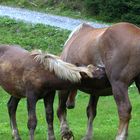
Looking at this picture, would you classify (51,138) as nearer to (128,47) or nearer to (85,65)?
(85,65)

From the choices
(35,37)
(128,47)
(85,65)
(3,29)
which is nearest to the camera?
(128,47)

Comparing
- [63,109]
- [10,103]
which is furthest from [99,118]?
[10,103]

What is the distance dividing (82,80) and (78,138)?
1.94 m

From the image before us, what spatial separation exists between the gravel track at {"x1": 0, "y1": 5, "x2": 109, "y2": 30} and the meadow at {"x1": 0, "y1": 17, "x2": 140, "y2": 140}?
940 mm

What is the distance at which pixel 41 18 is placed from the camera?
28.2 m

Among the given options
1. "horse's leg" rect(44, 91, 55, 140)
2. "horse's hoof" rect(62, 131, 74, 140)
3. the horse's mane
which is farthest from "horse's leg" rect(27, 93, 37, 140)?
"horse's hoof" rect(62, 131, 74, 140)

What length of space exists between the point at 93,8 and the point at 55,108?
51.6ft

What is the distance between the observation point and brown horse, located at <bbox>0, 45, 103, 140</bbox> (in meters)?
8.20

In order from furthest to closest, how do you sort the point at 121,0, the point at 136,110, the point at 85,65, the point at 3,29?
the point at 121,0 < the point at 3,29 < the point at 136,110 < the point at 85,65

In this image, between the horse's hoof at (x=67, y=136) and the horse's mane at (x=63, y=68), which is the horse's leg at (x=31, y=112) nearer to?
the horse's mane at (x=63, y=68)

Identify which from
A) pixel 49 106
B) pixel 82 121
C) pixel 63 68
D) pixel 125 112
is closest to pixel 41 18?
pixel 82 121

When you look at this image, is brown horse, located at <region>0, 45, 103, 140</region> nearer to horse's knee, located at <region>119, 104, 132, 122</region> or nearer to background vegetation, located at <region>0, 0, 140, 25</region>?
horse's knee, located at <region>119, 104, 132, 122</region>

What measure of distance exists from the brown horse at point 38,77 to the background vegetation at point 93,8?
62.8ft

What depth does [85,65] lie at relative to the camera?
343 inches
